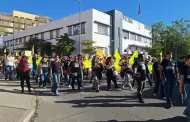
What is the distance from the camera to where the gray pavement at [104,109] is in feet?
23.5

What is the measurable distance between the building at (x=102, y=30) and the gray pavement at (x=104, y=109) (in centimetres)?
3135

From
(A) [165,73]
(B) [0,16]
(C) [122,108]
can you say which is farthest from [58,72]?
(B) [0,16]

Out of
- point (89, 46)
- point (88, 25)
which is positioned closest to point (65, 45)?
point (89, 46)

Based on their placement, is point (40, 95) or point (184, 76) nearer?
point (184, 76)

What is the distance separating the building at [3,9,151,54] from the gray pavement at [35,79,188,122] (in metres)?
31.4

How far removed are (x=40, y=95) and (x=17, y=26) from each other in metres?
109

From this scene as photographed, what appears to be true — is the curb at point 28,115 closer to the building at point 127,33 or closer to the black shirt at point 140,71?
the black shirt at point 140,71

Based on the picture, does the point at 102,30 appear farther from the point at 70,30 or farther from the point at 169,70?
the point at 169,70

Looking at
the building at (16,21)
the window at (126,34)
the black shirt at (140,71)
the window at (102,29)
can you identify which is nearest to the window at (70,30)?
the window at (102,29)

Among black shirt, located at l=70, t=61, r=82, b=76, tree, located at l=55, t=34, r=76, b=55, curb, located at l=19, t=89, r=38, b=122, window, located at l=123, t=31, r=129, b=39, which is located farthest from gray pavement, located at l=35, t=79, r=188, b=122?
window, located at l=123, t=31, r=129, b=39

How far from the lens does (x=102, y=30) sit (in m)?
44.2

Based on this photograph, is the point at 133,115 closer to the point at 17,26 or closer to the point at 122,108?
the point at 122,108

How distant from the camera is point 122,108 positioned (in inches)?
329

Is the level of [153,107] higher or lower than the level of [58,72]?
lower
